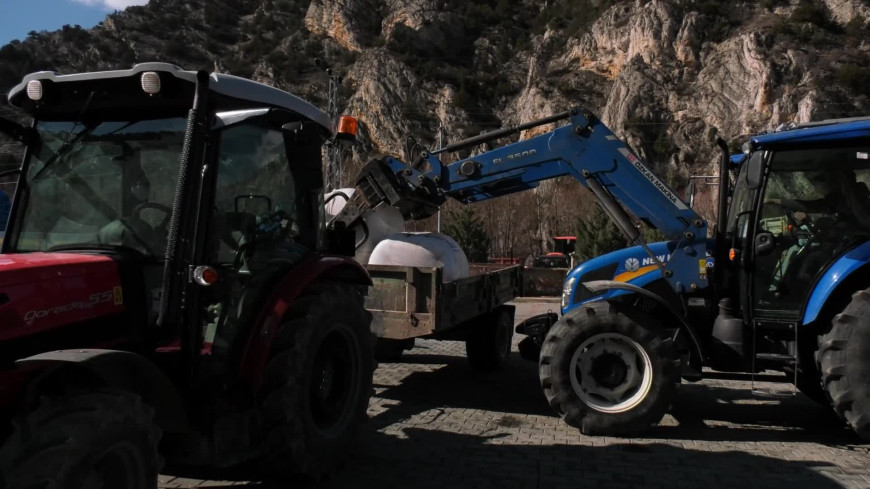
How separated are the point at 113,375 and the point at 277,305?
1115 mm

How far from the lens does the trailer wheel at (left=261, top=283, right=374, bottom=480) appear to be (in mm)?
3660

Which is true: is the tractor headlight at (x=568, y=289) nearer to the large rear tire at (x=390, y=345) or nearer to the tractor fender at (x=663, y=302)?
the tractor fender at (x=663, y=302)

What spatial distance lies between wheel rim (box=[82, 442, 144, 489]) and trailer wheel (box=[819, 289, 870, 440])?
4.83m

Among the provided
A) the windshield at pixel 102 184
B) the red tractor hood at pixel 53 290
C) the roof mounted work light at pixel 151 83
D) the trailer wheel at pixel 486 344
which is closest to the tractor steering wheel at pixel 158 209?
the windshield at pixel 102 184

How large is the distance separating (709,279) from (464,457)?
A: 8.96ft

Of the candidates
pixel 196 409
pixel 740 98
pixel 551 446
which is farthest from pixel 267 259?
pixel 740 98

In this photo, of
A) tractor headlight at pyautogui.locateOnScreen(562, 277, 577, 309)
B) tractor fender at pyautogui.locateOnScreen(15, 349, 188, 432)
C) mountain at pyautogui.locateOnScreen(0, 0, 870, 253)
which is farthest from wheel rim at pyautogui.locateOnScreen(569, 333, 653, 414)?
mountain at pyautogui.locateOnScreen(0, 0, 870, 253)

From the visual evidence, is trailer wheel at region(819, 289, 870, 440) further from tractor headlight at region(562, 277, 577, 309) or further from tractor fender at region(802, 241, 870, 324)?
tractor headlight at region(562, 277, 577, 309)

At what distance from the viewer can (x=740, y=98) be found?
2233 inches

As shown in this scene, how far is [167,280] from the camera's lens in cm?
318

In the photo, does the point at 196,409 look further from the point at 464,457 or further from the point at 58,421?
the point at 464,457

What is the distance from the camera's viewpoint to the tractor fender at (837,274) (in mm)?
5105

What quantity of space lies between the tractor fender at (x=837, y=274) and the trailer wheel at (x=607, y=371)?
1.12m

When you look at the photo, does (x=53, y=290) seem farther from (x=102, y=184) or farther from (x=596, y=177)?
(x=596, y=177)
